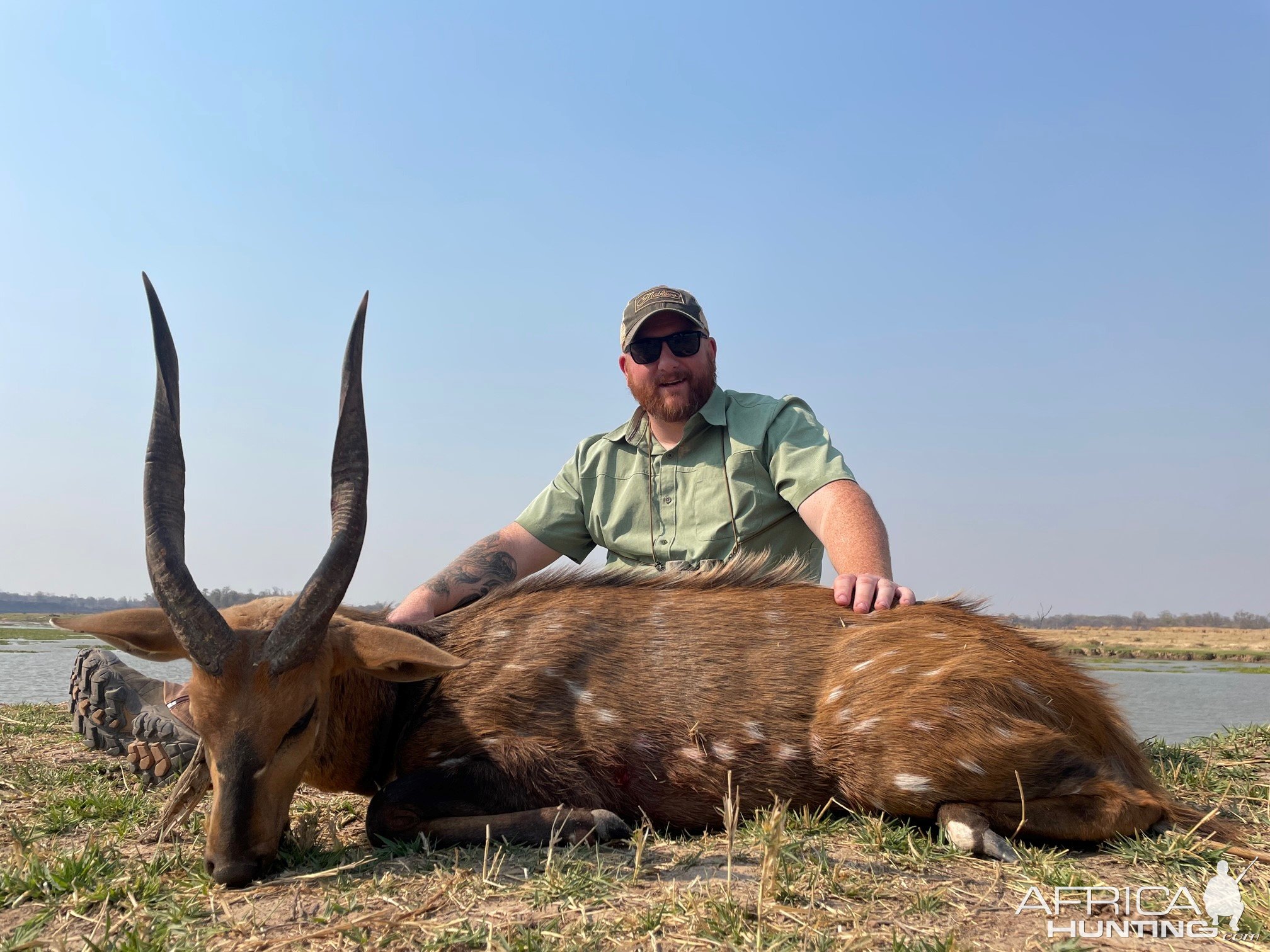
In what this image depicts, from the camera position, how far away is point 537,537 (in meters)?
6.74

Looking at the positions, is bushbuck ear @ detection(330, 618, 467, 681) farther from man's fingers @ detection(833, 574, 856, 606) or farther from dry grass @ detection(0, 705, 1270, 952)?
man's fingers @ detection(833, 574, 856, 606)

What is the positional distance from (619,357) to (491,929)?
5.23m

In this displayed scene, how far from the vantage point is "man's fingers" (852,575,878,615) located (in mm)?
4352

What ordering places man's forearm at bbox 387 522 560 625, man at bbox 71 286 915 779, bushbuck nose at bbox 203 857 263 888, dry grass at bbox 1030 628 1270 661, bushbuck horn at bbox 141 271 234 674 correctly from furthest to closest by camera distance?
1. dry grass at bbox 1030 628 1270 661
2. man's forearm at bbox 387 522 560 625
3. man at bbox 71 286 915 779
4. bushbuck horn at bbox 141 271 234 674
5. bushbuck nose at bbox 203 857 263 888

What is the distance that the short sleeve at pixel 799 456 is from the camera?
5.58 metres

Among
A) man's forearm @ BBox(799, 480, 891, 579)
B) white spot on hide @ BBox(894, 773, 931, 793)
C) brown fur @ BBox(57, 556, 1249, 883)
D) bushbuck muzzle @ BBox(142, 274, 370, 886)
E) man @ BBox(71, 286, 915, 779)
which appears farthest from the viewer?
man @ BBox(71, 286, 915, 779)

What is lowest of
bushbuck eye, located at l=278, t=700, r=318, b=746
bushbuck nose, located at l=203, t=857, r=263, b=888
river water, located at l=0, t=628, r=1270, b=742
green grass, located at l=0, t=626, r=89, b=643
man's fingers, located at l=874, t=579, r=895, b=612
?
green grass, located at l=0, t=626, r=89, b=643

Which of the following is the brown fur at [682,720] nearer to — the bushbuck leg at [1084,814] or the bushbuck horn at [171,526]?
the bushbuck leg at [1084,814]

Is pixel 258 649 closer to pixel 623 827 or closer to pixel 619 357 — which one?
pixel 623 827

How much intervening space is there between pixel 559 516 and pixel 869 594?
2839 mm

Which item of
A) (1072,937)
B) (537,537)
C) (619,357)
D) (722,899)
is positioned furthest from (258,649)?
(619,357)

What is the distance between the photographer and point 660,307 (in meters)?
6.62

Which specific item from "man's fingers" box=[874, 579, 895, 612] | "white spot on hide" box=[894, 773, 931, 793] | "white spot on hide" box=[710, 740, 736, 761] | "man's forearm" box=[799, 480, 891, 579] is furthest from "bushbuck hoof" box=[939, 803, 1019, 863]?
"man's forearm" box=[799, 480, 891, 579]

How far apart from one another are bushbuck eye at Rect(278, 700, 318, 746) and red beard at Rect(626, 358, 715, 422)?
11.7ft
